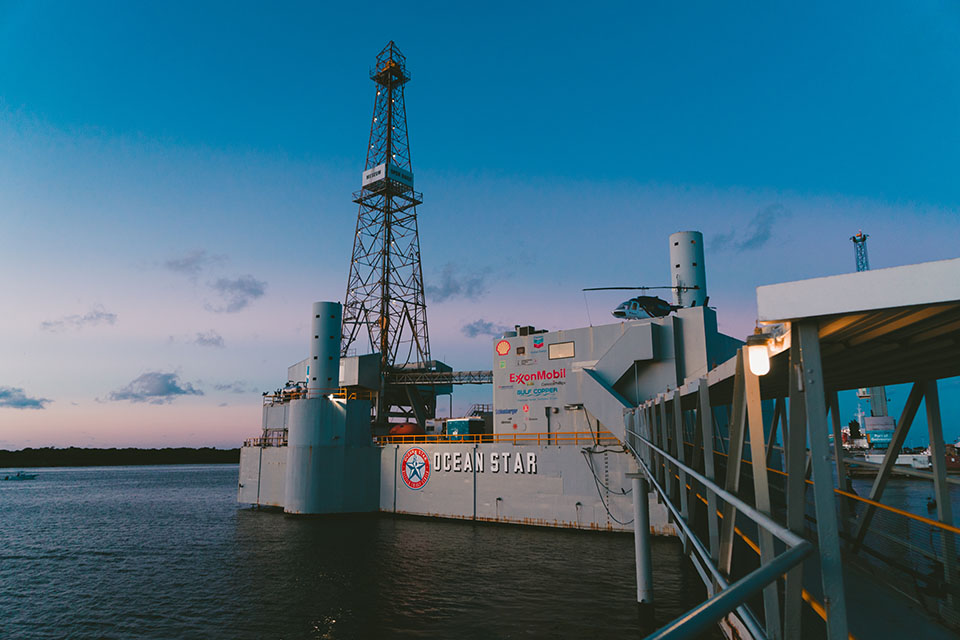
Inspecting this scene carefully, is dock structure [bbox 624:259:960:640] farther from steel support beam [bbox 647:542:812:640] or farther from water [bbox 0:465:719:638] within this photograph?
water [bbox 0:465:719:638]

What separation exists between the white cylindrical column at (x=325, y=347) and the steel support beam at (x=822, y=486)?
43.1m

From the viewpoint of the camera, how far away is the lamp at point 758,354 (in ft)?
16.5

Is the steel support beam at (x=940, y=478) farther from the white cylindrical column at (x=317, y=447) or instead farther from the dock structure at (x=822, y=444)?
the white cylindrical column at (x=317, y=447)

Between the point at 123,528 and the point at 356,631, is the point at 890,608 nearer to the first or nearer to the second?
the point at 356,631

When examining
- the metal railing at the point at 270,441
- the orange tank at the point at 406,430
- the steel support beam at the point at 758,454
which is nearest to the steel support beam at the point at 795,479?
the steel support beam at the point at 758,454

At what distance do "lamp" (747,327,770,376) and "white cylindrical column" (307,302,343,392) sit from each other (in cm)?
4246

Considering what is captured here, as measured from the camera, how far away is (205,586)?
2512 cm

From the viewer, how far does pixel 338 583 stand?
2433 cm

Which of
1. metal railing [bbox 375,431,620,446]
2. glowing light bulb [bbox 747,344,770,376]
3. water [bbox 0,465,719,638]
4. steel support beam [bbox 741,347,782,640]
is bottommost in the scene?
water [bbox 0,465,719,638]

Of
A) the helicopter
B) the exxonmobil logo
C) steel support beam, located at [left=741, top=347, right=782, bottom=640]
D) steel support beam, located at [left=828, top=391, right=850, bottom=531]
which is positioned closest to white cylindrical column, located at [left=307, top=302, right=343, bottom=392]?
the exxonmobil logo

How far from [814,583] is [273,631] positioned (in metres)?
18.4

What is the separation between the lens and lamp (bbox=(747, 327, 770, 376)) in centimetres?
502

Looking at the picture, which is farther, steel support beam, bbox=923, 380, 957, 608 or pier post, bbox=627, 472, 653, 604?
pier post, bbox=627, 472, 653, 604

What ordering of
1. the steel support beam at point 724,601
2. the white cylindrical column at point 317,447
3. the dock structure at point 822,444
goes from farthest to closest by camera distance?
the white cylindrical column at point 317,447 < the dock structure at point 822,444 < the steel support beam at point 724,601
